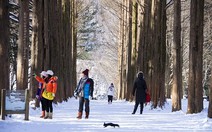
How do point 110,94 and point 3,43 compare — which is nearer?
point 3,43

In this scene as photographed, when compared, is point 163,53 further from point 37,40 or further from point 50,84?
point 50,84

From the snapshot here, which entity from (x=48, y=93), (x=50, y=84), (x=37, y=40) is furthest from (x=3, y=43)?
(x=37, y=40)

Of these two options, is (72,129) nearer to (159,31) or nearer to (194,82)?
(194,82)

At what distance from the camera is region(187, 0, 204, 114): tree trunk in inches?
624

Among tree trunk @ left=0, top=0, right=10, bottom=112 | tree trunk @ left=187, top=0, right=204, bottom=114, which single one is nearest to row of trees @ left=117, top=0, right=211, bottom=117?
tree trunk @ left=187, top=0, right=204, bottom=114

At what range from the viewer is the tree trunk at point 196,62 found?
1585cm

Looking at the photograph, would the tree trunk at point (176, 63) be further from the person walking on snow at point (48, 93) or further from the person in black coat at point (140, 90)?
the person walking on snow at point (48, 93)

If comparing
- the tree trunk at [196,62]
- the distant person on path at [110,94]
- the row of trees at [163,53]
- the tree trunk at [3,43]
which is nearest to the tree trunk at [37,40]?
the tree trunk at [3,43]

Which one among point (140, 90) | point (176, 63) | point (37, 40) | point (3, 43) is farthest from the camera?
point (176, 63)

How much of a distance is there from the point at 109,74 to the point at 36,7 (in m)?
59.7

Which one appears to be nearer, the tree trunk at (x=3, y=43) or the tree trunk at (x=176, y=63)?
the tree trunk at (x=3, y=43)

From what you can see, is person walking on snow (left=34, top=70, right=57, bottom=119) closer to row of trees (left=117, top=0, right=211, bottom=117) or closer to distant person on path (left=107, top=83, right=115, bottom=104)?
row of trees (left=117, top=0, right=211, bottom=117)

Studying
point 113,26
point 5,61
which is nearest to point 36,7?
point 5,61

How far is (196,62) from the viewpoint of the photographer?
1600 cm
